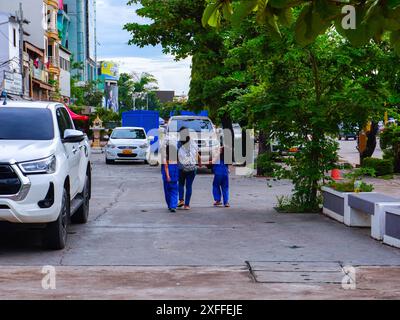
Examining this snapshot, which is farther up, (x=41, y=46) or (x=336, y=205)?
(x=41, y=46)

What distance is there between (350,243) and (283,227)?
6.26 ft

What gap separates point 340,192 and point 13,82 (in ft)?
120

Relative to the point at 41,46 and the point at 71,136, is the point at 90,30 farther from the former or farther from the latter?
the point at 71,136

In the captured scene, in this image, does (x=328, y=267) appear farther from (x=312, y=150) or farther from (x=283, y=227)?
(x=312, y=150)

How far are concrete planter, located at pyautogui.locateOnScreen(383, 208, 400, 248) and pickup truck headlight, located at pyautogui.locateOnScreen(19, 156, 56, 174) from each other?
15.4ft

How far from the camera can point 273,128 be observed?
14.6 m

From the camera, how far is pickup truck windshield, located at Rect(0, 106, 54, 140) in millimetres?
10328

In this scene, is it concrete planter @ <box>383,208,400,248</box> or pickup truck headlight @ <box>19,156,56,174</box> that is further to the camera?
concrete planter @ <box>383,208,400,248</box>

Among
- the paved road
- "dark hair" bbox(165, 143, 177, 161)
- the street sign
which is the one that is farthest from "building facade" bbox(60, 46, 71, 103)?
the paved road

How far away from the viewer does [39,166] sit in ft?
30.9

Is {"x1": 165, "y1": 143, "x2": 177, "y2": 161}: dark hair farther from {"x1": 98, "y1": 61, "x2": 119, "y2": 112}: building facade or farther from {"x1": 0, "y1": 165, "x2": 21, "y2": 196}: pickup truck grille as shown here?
{"x1": 98, "y1": 61, "x2": 119, "y2": 112}: building facade
